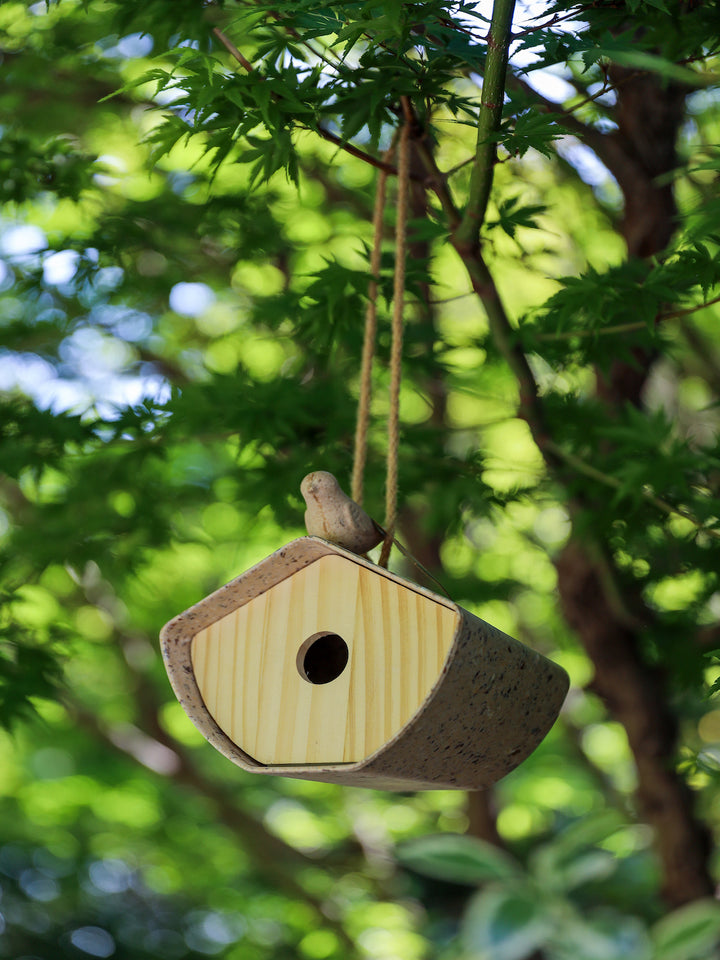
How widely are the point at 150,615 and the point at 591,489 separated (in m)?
1.71

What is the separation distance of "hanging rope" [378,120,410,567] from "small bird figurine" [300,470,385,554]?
27mm

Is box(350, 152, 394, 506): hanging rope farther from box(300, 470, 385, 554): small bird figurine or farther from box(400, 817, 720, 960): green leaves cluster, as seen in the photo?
box(400, 817, 720, 960): green leaves cluster

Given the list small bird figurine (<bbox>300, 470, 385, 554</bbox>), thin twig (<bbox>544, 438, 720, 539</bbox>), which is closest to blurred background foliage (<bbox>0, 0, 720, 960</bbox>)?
thin twig (<bbox>544, 438, 720, 539</bbox>)

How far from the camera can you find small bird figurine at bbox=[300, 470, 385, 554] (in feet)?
2.45

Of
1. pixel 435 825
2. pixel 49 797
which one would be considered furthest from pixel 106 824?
pixel 435 825

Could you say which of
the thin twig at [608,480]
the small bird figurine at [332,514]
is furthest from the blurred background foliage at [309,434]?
the small bird figurine at [332,514]

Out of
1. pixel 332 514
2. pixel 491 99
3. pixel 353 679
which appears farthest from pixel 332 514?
pixel 491 99

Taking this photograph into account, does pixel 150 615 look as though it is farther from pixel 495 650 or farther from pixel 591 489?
pixel 495 650

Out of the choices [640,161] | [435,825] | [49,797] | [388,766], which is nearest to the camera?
[388,766]

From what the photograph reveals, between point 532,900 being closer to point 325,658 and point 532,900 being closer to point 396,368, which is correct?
point 325,658

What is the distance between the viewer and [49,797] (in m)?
3.32

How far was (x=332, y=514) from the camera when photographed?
75cm

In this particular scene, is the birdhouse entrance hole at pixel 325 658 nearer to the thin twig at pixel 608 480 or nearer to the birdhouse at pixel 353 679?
the birdhouse at pixel 353 679

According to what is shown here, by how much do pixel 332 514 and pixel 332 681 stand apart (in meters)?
0.14
